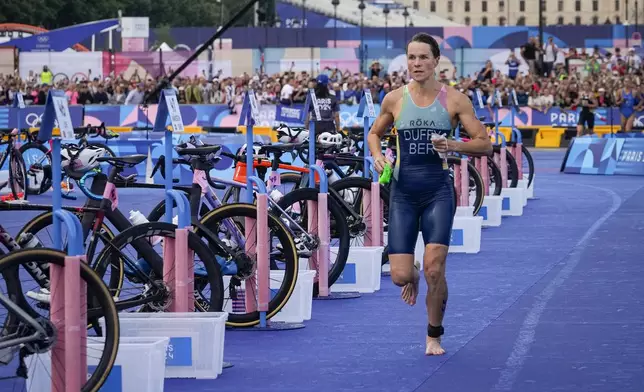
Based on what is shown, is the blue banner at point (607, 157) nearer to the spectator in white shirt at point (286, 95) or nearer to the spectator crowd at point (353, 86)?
the spectator crowd at point (353, 86)

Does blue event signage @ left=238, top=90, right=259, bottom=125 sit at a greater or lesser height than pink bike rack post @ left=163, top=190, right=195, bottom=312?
greater

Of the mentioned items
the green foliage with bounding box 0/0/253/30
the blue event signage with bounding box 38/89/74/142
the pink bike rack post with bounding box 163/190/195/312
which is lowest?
the pink bike rack post with bounding box 163/190/195/312

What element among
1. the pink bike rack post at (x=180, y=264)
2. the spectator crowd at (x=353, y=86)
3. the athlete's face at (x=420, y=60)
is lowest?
the pink bike rack post at (x=180, y=264)

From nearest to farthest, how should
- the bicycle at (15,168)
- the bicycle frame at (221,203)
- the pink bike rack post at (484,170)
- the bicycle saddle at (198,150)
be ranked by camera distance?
1. the bicycle frame at (221,203)
2. the bicycle saddle at (198,150)
3. the pink bike rack post at (484,170)
4. the bicycle at (15,168)

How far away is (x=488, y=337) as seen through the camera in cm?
1013

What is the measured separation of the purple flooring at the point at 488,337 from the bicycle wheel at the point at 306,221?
1.11 ft

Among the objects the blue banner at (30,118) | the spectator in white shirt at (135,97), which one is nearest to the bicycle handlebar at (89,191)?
the blue banner at (30,118)

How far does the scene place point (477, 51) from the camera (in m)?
54.8

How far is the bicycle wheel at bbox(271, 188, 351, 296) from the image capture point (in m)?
11.9

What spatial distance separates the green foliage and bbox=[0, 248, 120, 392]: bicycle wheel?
231 feet

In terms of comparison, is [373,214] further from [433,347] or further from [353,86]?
[353,86]

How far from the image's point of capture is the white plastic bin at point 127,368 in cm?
773

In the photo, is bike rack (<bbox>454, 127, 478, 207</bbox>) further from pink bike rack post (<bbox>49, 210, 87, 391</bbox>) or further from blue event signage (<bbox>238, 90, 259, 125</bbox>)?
pink bike rack post (<bbox>49, 210, 87, 391</bbox>)

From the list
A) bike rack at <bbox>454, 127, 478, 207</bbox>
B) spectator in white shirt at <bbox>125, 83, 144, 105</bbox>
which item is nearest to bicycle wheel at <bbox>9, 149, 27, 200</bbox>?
bike rack at <bbox>454, 127, 478, 207</bbox>
